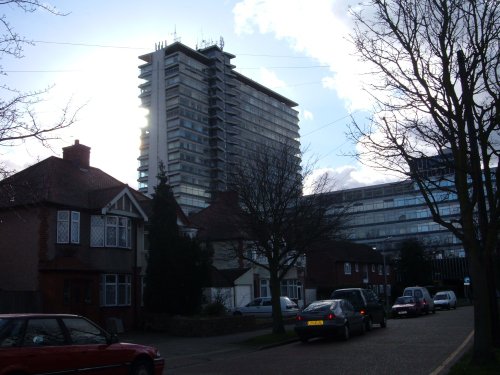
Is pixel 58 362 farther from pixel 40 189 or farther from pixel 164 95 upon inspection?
pixel 164 95

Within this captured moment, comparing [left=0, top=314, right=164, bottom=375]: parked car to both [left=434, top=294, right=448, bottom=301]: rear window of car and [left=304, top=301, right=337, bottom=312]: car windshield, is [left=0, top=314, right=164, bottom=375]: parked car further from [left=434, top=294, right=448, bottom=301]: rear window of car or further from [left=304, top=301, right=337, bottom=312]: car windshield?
[left=434, top=294, right=448, bottom=301]: rear window of car

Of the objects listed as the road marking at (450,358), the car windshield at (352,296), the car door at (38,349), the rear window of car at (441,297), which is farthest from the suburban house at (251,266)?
the car door at (38,349)

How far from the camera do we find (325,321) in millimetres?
20656

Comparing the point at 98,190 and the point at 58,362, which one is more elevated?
the point at 98,190

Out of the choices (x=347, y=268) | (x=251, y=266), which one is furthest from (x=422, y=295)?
(x=347, y=268)

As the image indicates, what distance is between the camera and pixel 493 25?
1180cm

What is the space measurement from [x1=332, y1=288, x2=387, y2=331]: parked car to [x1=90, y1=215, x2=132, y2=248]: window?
36.9ft

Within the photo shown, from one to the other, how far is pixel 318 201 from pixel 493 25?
43.1 feet

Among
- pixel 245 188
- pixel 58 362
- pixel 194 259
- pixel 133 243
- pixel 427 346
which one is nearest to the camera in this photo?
pixel 58 362

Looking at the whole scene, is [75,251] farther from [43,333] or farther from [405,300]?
[405,300]

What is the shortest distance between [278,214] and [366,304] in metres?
5.60

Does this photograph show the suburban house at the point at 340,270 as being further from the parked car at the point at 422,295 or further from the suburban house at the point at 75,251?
the suburban house at the point at 75,251

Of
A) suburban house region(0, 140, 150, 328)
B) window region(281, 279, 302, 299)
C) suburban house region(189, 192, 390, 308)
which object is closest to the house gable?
suburban house region(0, 140, 150, 328)

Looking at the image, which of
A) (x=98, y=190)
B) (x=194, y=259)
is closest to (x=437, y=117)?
(x=194, y=259)
